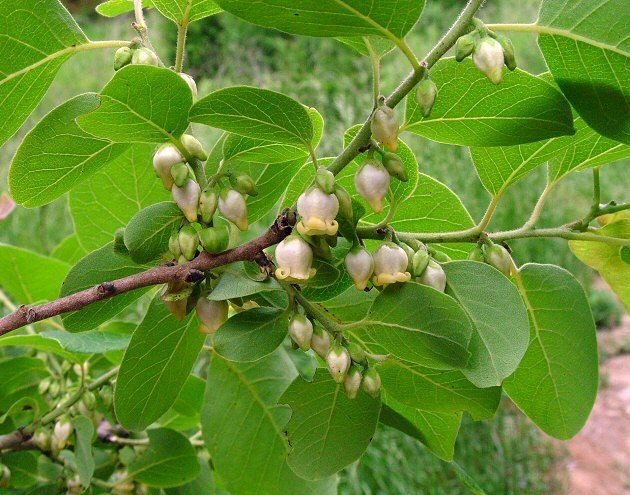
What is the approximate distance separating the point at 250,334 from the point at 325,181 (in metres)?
0.14

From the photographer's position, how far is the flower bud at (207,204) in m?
0.54

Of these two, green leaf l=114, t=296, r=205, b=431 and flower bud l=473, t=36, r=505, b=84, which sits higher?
flower bud l=473, t=36, r=505, b=84

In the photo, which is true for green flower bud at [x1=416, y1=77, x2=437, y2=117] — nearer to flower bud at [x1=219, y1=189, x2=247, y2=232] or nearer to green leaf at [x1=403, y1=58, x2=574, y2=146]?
green leaf at [x1=403, y1=58, x2=574, y2=146]

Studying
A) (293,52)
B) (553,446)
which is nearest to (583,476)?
(553,446)

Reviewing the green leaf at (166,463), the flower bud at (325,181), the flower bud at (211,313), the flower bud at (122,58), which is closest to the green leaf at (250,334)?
the flower bud at (211,313)

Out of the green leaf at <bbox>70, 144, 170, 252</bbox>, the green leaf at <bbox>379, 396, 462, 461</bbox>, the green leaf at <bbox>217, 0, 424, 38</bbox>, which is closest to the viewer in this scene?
the green leaf at <bbox>217, 0, 424, 38</bbox>

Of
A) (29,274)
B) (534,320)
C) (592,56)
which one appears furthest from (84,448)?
(592,56)

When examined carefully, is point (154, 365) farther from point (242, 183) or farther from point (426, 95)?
point (426, 95)

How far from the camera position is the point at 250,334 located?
561mm

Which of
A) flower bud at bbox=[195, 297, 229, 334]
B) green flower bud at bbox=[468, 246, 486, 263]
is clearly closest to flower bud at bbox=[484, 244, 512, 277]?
green flower bud at bbox=[468, 246, 486, 263]

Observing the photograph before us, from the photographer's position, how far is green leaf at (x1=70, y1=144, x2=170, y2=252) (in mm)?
813

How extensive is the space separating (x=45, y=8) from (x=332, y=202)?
284 millimetres

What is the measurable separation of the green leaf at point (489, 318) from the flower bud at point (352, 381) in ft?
0.26

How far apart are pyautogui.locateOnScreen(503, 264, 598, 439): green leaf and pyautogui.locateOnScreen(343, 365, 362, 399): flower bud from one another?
18 centimetres
